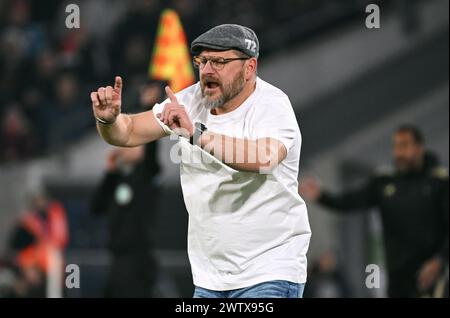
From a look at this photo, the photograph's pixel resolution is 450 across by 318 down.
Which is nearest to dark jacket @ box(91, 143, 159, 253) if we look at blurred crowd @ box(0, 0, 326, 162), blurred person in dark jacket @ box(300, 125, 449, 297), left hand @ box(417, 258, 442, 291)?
blurred person in dark jacket @ box(300, 125, 449, 297)

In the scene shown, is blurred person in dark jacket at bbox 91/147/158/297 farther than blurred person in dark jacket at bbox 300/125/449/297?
Yes

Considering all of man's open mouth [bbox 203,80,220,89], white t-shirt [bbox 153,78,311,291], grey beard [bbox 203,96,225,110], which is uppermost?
man's open mouth [bbox 203,80,220,89]

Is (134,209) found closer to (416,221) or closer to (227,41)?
(416,221)

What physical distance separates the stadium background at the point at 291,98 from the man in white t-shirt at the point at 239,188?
25.4ft

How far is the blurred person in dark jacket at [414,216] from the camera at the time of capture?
32.0 feet

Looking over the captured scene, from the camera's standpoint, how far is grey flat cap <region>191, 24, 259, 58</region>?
6.25m

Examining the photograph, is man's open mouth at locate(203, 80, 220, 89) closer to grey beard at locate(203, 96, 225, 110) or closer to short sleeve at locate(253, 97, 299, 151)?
grey beard at locate(203, 96, 225, 110)

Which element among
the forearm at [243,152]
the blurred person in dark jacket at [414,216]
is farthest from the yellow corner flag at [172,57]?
the forearm at [243,152]

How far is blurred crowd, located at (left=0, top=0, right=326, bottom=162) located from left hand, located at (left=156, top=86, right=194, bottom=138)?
1013 cm

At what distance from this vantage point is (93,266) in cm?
1495

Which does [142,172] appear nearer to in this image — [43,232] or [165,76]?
[165,76]

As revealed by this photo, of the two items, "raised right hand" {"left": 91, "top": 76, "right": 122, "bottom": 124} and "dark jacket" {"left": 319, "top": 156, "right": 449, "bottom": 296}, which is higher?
"raised right hand" {"left": 91, "top": 76, "right": 122, "bottom": 124}

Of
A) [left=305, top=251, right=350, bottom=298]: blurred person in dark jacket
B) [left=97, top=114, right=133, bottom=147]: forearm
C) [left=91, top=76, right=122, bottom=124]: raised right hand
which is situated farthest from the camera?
[left=305, top=251, right=350, bottom=298]: blurred person in dark jacket

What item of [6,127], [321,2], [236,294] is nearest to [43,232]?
[6,127]
